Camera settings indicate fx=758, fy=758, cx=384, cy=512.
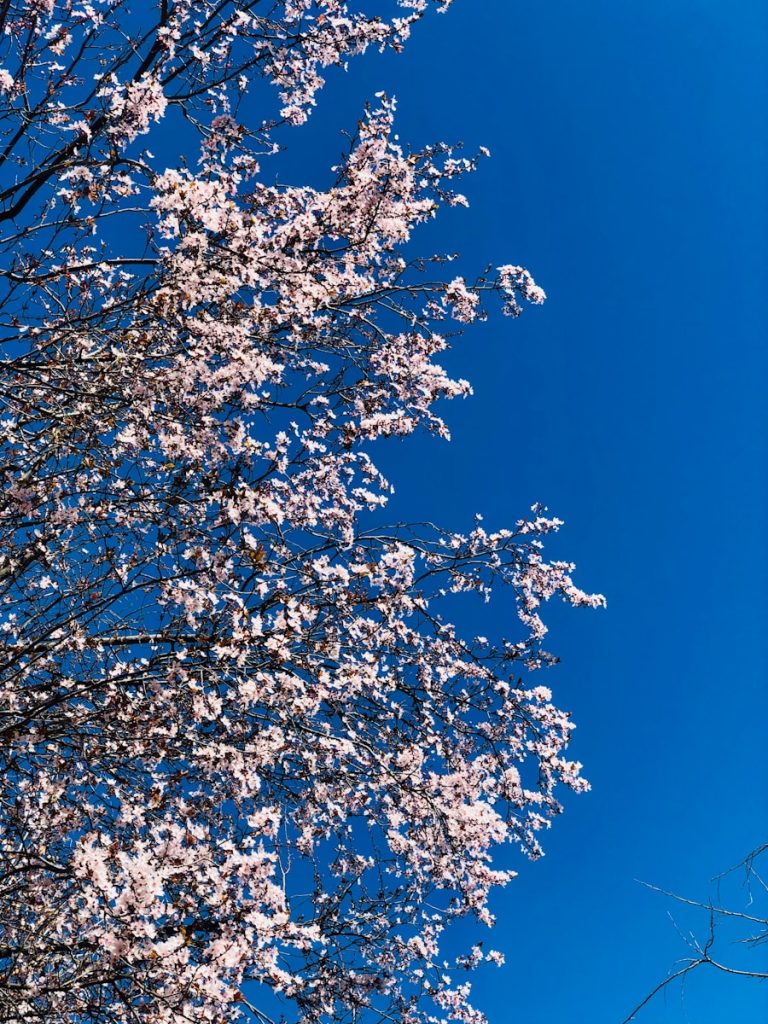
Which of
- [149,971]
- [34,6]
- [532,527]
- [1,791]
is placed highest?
[532,527]

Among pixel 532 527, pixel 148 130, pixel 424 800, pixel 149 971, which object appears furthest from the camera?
pixel 532 527

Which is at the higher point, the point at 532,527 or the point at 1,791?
the point at 532,527

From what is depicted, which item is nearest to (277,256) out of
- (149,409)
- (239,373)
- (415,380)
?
(239,373)

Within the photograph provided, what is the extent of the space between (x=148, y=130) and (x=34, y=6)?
160 centimetres

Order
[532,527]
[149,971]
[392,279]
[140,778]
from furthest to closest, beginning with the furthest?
[532,527], [392,279], [140,778], [149,971]

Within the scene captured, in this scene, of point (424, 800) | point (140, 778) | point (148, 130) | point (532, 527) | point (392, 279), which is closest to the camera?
point (148, 130)

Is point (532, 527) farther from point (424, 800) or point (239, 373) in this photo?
point (239, 373)

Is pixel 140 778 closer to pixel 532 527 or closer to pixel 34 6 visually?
pixel 532 527

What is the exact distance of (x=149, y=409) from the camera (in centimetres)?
607

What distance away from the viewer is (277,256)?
638 centimetres

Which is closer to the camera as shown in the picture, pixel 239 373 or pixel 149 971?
pixel 149 971

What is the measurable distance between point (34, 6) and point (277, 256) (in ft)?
9.20

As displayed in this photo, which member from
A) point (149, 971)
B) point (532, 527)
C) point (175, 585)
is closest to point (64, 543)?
point (175, 585)

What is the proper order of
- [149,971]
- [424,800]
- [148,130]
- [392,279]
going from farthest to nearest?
[392,279] → [424,800] → [148,130] → [149,971]
